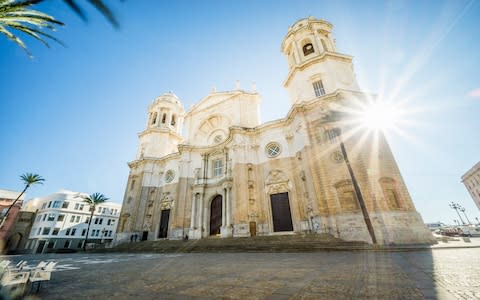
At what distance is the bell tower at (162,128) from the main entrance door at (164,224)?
8.60 m

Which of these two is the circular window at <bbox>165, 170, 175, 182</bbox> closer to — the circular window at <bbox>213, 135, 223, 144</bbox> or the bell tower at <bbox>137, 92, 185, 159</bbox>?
the bell tower at <bbox>137, 92, 185, 159</bbox>

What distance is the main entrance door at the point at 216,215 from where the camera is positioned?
20906 millimetres

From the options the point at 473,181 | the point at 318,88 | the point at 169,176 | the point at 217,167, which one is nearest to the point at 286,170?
the point at 217,167

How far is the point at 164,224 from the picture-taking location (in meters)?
23.8

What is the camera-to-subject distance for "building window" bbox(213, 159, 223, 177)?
23141 mm

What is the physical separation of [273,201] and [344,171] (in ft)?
23.1

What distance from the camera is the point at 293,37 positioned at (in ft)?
73.7

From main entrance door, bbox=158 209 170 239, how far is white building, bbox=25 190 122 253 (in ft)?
94.5

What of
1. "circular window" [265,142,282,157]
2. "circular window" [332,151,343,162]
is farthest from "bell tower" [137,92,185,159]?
"circular window" [332,151,343,162]

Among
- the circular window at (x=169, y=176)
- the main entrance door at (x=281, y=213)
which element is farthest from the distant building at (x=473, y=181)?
the circular window at (x=169, y=176)

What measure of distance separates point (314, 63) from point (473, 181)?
55490mm

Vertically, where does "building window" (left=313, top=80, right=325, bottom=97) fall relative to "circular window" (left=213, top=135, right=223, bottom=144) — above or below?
above

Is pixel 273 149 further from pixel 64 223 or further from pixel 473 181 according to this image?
pixel 473 181

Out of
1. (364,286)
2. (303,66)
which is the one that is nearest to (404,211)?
(364,286)
